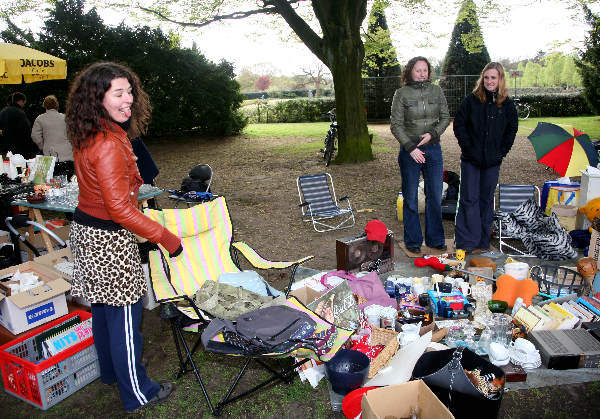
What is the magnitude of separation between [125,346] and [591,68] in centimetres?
2056

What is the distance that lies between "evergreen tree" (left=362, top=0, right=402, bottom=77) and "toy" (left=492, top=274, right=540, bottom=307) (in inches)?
560

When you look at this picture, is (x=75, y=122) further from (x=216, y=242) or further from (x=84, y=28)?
(x=84, y=28)

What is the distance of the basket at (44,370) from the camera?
2.99m

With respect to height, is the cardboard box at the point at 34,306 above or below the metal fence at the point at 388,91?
below

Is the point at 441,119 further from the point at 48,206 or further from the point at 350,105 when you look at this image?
the point at 350,105

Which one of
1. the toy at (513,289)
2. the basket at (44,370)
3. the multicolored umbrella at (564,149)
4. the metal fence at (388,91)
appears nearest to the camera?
the basket at (44,370)

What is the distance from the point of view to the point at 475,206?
5.19 m

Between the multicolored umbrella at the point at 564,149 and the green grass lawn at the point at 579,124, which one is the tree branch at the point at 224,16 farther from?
the green grass lawn at the point at 579,124

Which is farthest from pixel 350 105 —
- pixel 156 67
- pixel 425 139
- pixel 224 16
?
pixel 156 67

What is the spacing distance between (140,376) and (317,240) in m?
3.31

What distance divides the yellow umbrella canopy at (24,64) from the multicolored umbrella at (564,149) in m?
7.00

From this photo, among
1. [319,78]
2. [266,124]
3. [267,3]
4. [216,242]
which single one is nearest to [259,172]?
[267,3]

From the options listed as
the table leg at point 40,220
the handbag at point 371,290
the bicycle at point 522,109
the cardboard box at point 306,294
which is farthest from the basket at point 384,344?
the bicycle at point 522,109

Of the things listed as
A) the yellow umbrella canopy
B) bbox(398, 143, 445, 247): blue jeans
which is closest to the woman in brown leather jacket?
bbox(398, 143, 445, 247): blue jeans
